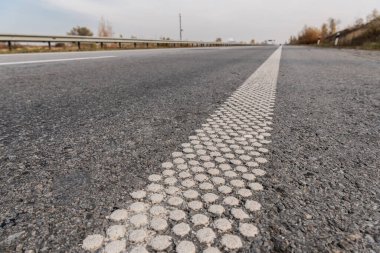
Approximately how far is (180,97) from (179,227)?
203 centimetres

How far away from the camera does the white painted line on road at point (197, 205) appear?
0.73m

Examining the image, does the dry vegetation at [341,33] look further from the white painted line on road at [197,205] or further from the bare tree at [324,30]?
the white painted line on road at [197,205]

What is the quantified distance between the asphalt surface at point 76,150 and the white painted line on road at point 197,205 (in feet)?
0.22

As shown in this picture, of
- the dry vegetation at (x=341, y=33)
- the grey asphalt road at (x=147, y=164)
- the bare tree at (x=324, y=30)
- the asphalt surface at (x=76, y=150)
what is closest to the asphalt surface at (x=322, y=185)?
the grey asphalt road at (x=147, y=164)

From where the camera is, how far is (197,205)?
888 millimetres

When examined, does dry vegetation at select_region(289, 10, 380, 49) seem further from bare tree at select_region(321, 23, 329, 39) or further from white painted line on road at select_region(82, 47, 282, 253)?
white painted line on road at select_region(82, 47, 282, 253)

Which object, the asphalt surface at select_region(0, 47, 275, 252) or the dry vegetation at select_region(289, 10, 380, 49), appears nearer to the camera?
the asphalt surface at select_region(0, 47, 275, 252)

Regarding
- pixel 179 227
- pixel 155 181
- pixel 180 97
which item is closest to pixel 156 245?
pixel 179 227

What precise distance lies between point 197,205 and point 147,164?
394 mm

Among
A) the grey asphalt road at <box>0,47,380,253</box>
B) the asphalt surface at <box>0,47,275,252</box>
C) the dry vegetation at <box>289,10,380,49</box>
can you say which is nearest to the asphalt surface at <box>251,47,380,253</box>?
the grey asphalt road at <box>0,47,380,253</box>

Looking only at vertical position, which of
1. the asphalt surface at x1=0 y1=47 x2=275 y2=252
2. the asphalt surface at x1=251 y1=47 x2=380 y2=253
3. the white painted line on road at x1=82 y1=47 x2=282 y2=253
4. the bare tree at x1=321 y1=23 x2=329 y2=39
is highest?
the bare tree at x1=321 y1=23 x2=329 y2=39

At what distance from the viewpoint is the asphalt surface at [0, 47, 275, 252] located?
801 millimetres

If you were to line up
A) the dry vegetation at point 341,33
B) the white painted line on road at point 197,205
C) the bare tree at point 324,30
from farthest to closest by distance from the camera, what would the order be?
the bare tree at point 324,30 → the dry vegetation at point 341,33 → the white painted line on road at point 197,205

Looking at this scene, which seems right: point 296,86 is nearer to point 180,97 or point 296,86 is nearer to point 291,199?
point 180,97
